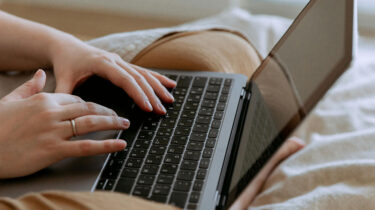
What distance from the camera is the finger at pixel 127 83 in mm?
963

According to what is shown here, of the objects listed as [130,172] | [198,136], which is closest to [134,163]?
[130,172]

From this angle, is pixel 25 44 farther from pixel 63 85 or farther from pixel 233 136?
pixel 233 136

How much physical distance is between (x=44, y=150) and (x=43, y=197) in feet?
0.52

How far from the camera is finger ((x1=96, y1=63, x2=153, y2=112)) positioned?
96 centimetres

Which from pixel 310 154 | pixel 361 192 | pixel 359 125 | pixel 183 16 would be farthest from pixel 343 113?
pixel 183 16

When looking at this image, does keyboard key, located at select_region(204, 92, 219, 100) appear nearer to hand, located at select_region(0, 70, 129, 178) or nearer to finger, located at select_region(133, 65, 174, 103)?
finger, located at select_region(133, 65, 174, 103)

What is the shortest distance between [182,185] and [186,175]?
0.03 metres

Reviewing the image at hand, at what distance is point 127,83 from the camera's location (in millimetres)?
986

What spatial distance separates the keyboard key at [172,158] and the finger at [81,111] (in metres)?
0.13

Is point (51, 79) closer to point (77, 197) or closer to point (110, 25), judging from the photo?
point (77, 197)

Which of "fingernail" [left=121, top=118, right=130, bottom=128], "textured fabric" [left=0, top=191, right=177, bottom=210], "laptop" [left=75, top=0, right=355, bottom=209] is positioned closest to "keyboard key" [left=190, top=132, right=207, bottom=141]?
"laptop" [left=75, top=0, right=355, bottom=209]

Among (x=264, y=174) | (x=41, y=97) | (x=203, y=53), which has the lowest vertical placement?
(x=264, y=174)

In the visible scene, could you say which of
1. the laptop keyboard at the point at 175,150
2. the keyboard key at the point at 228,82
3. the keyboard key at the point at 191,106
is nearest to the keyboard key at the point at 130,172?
the laptop keyboard at the point at 175,150

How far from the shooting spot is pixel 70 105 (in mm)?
882
